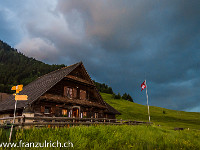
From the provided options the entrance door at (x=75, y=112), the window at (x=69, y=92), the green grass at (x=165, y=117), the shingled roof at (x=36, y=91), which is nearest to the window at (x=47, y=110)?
the shingled roof at (x=36, y=91)

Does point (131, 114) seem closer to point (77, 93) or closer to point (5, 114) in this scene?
point (77, 93)

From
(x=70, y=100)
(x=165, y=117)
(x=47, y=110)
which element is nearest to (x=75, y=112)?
(x=70, y=100)

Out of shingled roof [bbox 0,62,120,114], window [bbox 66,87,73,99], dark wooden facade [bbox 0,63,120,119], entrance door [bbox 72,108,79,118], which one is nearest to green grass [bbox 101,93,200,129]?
dark wooden facade [bbox 0,63,120,119]

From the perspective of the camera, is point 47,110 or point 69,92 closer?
point 47,110

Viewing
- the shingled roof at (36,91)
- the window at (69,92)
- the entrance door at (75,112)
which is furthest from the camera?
the entrance door at (75,112)

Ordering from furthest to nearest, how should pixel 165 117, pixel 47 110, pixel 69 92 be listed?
pixel 165 117 < pixel 69 92 < pixel 47 110

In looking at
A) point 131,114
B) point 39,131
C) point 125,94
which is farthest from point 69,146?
point 125,94

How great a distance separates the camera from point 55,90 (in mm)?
18906

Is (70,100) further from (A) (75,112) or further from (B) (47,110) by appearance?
(B) (47,110)

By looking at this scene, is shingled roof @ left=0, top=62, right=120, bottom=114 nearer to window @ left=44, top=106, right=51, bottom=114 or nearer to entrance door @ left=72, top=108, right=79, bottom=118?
window @ left=44, top=106, right=51, bottom=114

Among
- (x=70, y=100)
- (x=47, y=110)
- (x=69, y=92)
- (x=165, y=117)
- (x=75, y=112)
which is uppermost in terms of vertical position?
(x=69, y=92)

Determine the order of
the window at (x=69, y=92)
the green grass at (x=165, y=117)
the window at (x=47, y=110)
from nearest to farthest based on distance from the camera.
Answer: the window at (x=47, y=110)
the window at (x=69, y=92)
the green grass at (x=165, y=117)

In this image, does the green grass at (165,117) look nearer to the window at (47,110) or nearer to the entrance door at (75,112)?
the entrance door at (75,112)

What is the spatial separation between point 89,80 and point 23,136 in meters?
17.1
